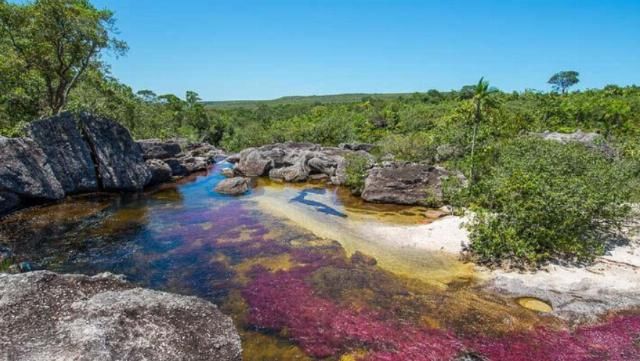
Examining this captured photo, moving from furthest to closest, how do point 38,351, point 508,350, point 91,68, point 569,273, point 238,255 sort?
point 91,68 → point 238,255 → point 569,273 → point 508,350 → point 38,351

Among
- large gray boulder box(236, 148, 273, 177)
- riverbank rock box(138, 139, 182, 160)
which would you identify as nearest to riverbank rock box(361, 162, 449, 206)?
large gray boulder box(236, 148, 273, 177)

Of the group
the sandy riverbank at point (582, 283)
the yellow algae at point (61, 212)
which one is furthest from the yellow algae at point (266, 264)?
the yellow algae at point (61, 212)

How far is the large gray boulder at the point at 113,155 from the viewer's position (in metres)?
31.6

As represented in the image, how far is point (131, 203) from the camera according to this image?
2977 cm

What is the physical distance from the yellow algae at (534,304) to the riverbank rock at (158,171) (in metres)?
33.4

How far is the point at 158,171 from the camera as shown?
126 feet

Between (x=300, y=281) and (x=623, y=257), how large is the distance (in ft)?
49.4

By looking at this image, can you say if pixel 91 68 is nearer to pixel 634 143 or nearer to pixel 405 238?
pixel 405 238

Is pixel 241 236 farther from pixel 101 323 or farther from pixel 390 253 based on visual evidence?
pixel 101 323

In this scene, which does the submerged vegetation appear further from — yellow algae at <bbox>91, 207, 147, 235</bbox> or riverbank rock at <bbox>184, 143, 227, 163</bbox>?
yellow algae at <bbox>91, 207, 147, 235</bbox>

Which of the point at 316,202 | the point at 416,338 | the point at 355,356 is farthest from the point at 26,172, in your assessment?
the point at 416,338

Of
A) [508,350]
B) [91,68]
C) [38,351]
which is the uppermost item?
[91,68]

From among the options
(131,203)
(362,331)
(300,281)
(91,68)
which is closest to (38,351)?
(362,331)

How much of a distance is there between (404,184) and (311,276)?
16.5 m
